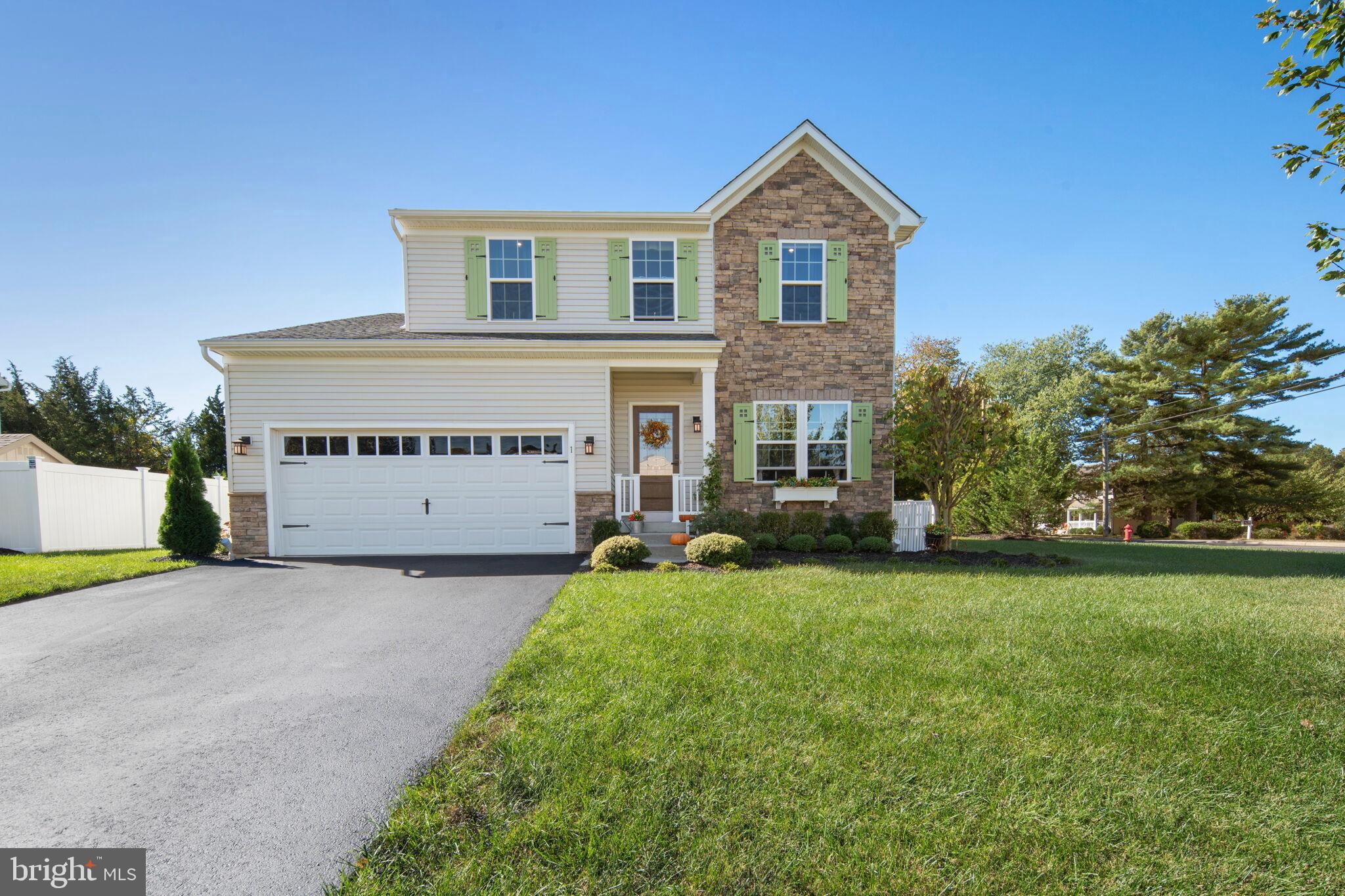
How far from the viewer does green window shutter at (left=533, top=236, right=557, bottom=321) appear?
445 inches

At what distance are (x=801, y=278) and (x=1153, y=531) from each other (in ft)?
64.3

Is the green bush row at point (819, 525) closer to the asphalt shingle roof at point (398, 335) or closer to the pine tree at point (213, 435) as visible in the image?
the asphalt shingle roof at point (398, 335)

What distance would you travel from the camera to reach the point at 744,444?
36.7 ft

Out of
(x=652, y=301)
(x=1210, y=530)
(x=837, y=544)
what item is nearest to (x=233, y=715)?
(x=837, y=544)

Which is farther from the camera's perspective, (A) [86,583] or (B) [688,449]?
(B) [688,449]

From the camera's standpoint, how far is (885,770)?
265 cm

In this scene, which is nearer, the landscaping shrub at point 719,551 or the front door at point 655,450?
the landscaping shrub at point 719,551

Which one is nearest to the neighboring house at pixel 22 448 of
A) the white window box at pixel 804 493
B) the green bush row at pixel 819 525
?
the green bush row at pixel 819 525

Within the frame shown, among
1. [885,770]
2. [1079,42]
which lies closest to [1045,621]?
[885,770]

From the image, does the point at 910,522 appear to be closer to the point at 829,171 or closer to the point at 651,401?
the point at 651,401

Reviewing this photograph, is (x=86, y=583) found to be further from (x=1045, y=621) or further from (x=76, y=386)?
(x=76, y=386)

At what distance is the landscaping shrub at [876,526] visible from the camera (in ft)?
35.7

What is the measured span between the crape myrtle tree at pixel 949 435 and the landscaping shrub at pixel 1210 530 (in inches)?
645

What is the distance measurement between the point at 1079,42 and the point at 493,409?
12573mm
